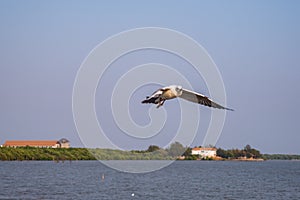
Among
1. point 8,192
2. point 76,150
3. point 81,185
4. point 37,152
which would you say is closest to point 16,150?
point 37,152

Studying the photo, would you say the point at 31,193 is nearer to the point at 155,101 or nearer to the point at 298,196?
the point at 298,196

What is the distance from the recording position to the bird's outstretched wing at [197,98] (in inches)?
811

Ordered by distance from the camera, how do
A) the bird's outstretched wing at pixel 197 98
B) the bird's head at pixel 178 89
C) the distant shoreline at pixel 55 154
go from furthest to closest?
the distant shoreline at pixel 55 154 < the bird's outstretched wing at pixel 197 98 < the bird's head at pixel 178 89

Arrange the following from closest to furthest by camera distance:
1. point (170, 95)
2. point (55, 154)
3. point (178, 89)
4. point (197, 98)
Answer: point (170, 95), point (178, 89), point (197, 98), point (55, 154)

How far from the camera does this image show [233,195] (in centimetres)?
6241

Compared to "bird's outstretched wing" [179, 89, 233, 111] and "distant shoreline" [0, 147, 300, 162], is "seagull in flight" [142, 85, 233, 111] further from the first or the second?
"distant shoreline" [0, 147, 300, 162]

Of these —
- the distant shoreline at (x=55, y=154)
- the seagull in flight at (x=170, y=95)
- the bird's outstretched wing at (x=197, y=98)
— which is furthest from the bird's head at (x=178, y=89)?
the distant shoreline at (x=55, y=154)

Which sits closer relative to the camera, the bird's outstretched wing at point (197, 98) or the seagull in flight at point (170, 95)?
the seagull in flight at point (170, 95)

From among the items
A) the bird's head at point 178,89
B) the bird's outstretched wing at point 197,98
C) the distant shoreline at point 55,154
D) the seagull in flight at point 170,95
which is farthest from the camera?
the distant shoreline at point 55,154

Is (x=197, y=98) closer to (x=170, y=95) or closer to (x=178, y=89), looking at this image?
(x=178, y=89)

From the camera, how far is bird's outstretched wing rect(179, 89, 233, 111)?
67.6 feet

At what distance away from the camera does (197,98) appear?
2120cm

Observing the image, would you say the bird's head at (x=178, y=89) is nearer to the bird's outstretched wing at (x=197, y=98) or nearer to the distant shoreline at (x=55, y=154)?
the bird's outstretched wing at (x=197, y=98)

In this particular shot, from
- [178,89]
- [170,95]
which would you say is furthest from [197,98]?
[170,95]
